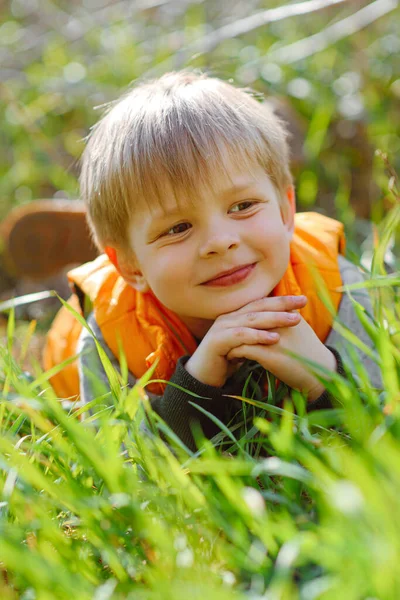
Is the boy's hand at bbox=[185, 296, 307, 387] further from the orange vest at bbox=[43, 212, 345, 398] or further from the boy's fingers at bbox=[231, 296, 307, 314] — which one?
the orange vest at bbox=[43, 212, 345, 398]

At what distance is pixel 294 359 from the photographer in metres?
1.52

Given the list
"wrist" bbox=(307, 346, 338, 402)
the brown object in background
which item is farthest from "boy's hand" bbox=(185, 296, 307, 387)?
the brown object in background

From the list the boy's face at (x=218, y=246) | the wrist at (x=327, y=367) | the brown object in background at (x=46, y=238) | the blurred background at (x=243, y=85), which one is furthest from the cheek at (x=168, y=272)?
the brown object in background at (x=46, y=238)

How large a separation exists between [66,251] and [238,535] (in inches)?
92.7

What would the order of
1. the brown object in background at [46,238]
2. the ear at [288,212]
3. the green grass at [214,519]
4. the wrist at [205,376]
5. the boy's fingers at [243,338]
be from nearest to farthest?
1. the green grass at [214,519]
2. the boy's fingers at [243,338]
3. the wrist at [205,376]
4. the ear at [288,212]
5. the brown object in background at [46,238]

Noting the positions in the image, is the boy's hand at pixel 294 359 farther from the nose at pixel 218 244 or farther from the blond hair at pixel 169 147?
the blond hair at pixel 169 147

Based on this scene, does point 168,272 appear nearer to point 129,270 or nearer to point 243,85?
point 129,270

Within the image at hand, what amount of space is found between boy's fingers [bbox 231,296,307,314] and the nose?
5.6 inches

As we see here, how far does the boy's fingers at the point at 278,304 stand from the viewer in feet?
4.97

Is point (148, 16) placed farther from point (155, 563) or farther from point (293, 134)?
point (155, 563)

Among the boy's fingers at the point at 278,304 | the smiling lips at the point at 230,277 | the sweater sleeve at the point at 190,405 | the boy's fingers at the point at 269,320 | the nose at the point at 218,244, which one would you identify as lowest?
the sweater sleeve at the point at 190,405

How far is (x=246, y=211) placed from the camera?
1.63 metres

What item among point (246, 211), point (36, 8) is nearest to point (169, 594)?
point (246, 211)

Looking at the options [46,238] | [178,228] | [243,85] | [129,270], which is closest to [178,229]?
[178,228]
